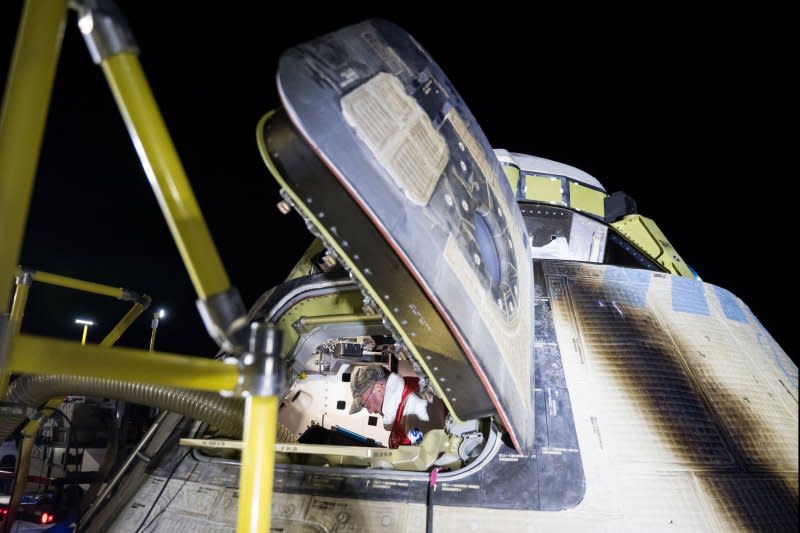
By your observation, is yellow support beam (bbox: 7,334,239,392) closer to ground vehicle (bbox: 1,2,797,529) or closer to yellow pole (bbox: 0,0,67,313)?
yellow pole (bbox: 0,0,67,313)

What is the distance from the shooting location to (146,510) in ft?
8.48

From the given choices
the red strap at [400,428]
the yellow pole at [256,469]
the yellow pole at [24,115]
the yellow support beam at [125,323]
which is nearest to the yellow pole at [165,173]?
the yellow pole at [24,115]

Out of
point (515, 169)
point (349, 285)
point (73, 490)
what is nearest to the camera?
point (349, 285)

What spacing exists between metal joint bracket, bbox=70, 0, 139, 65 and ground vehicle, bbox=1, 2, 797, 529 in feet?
1.80

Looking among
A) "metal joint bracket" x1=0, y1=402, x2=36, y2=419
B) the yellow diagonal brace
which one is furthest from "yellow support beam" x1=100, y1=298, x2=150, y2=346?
"metal joint bracket" x1=0, y1=402, x2=36, y2=419

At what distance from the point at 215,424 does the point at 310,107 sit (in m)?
1.97

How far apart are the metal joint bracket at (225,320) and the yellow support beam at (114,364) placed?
6 centimetres

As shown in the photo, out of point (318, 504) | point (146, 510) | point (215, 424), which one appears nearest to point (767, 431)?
point (318, 504)

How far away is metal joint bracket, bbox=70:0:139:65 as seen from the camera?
44.8 inches

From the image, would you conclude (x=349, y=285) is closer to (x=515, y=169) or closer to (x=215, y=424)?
(x=215, y=424)

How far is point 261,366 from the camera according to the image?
107cm

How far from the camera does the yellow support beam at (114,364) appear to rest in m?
0.87

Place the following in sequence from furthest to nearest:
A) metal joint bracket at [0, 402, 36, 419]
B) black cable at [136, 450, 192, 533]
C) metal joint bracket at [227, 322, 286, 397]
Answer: metal joint bracket at [0, 402, 36, 419] → black cable at [136, 450, 192, 533] → metal joint bracket at [227, 322, 286, 397]

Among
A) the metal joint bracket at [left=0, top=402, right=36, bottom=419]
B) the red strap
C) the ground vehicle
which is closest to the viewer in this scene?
the ground vehicle
